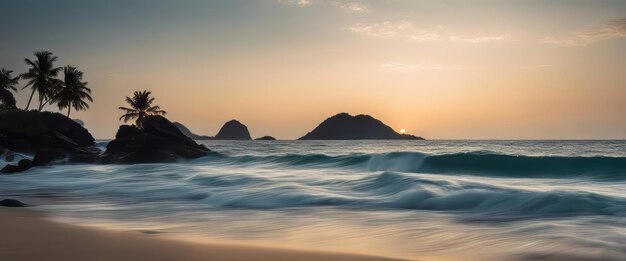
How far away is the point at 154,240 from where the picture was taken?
6.45 meters

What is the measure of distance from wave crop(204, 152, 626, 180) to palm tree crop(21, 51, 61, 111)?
31068mm

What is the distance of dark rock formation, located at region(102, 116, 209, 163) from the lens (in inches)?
1201

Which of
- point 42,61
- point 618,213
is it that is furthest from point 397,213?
point 42,61

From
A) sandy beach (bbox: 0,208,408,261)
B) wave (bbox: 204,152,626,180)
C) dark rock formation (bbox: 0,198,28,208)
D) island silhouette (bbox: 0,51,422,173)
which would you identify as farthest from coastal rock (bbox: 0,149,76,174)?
sandy beach (bbox: 0,208,408,261)

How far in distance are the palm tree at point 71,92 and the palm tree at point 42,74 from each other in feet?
2.93

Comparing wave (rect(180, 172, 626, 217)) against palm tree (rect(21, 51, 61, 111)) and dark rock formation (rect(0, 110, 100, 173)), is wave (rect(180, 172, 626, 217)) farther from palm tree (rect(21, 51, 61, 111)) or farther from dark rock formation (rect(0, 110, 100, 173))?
palm tree (rect(21, 51, 61, 111))

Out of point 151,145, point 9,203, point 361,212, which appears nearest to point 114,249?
point 9,203

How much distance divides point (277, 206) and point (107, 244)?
625 centimetres

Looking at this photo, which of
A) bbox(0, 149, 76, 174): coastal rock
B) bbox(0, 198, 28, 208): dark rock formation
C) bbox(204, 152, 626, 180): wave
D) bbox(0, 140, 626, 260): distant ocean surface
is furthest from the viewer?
bbox(204, 152, 626, 180): wave

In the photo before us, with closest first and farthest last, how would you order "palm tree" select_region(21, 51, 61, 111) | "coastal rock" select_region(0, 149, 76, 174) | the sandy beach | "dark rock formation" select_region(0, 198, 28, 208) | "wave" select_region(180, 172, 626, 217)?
the sandy beach → "dark rock formation" select_region(0, 198, 28, 208) → "wave" select_region(180, 172, 626, 217) → "coastal rock" select_region(0, 149, 76, 174) → "palm tree" select_region(21, 51, 61, 111)

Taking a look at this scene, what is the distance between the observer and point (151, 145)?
31.4m

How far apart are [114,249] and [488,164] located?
23614 millimetres

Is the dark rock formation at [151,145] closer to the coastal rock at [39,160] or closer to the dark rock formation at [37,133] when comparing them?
the dark rock formation at [37,133]

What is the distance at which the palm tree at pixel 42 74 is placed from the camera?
1977 inches
